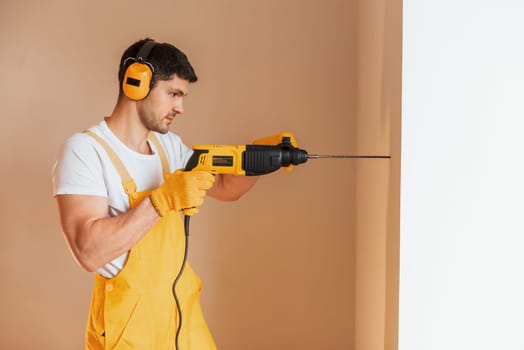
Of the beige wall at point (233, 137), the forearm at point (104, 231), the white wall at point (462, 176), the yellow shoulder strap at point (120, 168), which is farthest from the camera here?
the beige wall at point (233, 137)

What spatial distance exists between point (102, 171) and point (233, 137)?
3.09 feet

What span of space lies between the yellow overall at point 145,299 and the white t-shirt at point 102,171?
1.0 inches

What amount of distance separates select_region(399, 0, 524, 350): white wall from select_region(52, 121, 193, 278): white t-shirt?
0.78 metres

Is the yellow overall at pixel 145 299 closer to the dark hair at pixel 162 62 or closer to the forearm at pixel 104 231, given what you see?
the forearm at pixel 104 231

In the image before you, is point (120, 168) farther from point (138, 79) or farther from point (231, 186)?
point (231, 186)

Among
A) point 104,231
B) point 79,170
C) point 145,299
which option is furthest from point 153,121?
point 145,299

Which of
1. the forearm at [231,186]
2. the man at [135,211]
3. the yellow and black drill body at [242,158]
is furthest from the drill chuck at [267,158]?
the forearm at [231,186]

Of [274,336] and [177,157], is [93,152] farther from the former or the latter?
[274,336]

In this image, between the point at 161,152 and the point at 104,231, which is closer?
the point at 104,231

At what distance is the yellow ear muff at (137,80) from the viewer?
141cm

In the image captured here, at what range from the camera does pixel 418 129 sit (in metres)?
1.15

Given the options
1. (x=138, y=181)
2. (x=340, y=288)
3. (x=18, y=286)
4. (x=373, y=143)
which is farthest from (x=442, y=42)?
(x=18, y=286)

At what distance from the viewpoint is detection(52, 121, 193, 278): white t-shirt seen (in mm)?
1369

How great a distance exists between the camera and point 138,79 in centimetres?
141
